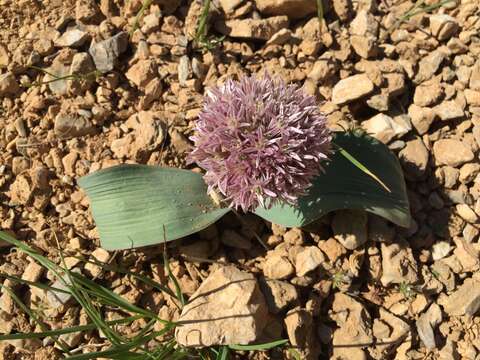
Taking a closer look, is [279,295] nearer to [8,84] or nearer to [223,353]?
[223,353]

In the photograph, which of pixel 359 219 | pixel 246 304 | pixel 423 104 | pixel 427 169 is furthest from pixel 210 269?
pixel 423 104

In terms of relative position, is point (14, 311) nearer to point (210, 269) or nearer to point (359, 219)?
point (210, 269)

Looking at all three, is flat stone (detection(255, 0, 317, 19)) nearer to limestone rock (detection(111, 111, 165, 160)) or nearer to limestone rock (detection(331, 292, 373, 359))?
limestone rock (detection(111, 111, 165, 160))

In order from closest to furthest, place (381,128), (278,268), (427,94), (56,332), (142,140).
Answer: (56,332)
(278,268)
(142,140)
(381,128)
(427,94)

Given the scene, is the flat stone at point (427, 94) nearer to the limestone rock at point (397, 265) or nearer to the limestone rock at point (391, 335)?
the limestone rock at point (397, 265)

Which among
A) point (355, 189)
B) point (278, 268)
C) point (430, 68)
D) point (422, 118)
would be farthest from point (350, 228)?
point (430, 68)

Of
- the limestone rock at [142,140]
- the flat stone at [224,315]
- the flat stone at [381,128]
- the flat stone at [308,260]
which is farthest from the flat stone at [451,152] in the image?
the limestone rock at [142,140]
